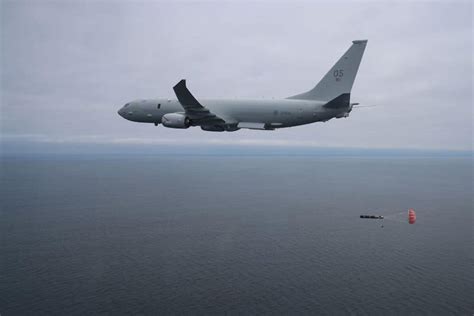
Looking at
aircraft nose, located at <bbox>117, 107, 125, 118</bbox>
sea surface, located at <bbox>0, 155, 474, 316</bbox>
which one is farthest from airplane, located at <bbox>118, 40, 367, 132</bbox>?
sea surface, located at <bbox>0, 155, 474, 316</bbox>

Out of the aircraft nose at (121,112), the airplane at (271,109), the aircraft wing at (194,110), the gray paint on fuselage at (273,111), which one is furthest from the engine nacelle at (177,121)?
the aircraft nose at (121,112)

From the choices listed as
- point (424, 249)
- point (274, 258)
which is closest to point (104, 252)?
point (274, 258)

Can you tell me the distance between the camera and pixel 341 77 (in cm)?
4353

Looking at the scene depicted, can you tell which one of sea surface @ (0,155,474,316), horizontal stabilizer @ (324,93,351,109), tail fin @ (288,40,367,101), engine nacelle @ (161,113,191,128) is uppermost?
tail fin @ (288,40,367,101)

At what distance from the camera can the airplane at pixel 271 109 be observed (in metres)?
42.7

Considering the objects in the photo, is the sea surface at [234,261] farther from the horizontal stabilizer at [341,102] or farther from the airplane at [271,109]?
the horizontal stabilizer at [341,102]

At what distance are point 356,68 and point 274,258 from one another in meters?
53.8

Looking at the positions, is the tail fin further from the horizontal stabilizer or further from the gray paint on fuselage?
the horizontal stabilizer

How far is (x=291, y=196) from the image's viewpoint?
615 ft

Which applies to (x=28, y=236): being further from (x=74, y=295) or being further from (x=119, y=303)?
(x=119, y=303)

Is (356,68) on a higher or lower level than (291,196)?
higher

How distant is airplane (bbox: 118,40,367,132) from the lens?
140ft

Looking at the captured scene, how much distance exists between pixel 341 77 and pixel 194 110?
18471 mm

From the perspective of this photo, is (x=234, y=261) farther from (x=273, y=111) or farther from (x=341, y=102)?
(x=341, y=102)
